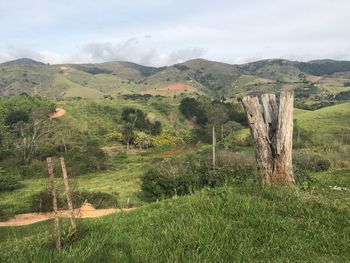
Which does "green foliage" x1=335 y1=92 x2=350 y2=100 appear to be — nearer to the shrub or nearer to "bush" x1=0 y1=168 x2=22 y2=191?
the shrub

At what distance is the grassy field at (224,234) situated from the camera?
5988 millimetres

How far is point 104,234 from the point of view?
282 inches

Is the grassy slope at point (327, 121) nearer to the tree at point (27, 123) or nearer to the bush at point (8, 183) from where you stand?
the tree at point (27, 123)

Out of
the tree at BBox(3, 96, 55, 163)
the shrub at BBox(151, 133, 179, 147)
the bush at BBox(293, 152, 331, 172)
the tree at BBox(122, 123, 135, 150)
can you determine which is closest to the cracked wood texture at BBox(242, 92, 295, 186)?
the bush at BBox(293, 152, 331, 172)

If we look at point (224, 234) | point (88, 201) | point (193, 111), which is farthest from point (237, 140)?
point (224, 234)

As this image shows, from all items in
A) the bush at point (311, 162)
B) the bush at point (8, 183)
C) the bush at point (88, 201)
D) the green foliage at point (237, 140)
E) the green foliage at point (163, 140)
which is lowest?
the green foliage at point (163, 140)

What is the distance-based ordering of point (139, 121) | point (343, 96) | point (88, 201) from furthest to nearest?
point (343, 96) → point (139, 121) → point (88, 201)

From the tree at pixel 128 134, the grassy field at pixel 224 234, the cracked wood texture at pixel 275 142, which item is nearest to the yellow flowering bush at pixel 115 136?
the tree at pixel 128 134

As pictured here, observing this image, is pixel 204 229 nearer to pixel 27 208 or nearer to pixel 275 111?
pixel 275 111

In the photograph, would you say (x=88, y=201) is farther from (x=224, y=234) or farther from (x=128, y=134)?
(x=128, y=134)

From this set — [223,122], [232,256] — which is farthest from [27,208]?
[223,122]

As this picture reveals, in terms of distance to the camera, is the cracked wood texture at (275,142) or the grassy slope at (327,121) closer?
the cracked wood texture at (275,142)

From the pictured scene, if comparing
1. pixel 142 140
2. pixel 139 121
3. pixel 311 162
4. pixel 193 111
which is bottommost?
pixel 142 140

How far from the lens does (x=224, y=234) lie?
657 cm
